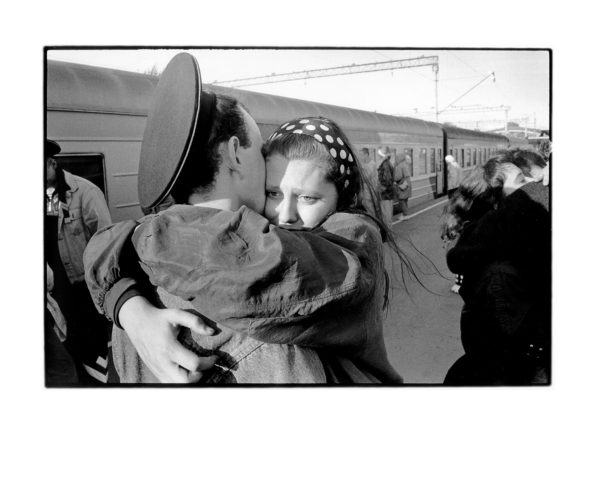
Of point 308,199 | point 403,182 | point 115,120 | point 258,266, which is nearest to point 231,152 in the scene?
point 308,199

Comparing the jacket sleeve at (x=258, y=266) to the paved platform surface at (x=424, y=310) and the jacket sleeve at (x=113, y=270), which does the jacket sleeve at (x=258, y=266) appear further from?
the paved platform surface at (x=424, y=310)

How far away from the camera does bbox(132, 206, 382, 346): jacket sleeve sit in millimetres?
2164

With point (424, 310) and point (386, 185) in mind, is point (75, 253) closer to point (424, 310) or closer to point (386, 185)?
point (386, 185)

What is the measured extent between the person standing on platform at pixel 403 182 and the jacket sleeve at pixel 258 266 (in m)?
0.51

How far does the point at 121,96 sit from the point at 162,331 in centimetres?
120

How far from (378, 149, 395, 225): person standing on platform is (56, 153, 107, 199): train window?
140 centimetres

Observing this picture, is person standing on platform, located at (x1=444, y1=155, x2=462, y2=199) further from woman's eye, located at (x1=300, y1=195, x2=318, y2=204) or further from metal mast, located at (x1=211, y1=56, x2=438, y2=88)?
woman's eye, located at (x1=300, y1=195, x2=318, y2=204)

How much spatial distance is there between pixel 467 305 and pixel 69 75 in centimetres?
233

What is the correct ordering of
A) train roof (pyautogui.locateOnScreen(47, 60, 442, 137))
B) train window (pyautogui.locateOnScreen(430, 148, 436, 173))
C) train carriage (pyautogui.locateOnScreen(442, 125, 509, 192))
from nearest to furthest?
train roof (pyautogui.locateOnScreen(47, 60, 442, 137)) < train carriage (pyautogui.locateOnScreen(442, 125, 509, 192)) < train window (pyautogui.locateOnScreen(430, 148, 436, 173))

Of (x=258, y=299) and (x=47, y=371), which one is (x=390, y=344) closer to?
(x=258, y=299)

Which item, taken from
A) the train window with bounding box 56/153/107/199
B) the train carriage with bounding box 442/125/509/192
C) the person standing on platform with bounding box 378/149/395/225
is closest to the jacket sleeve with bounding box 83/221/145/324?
the train window with bounding box 56/153/107/199

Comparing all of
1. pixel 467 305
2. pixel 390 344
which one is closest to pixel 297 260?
pixel 390 344

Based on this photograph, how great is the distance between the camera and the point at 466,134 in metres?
2.83

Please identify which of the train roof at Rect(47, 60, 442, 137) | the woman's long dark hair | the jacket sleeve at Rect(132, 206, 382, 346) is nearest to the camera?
the jacket sleeve at Rect(132, 206, 382, 346)
